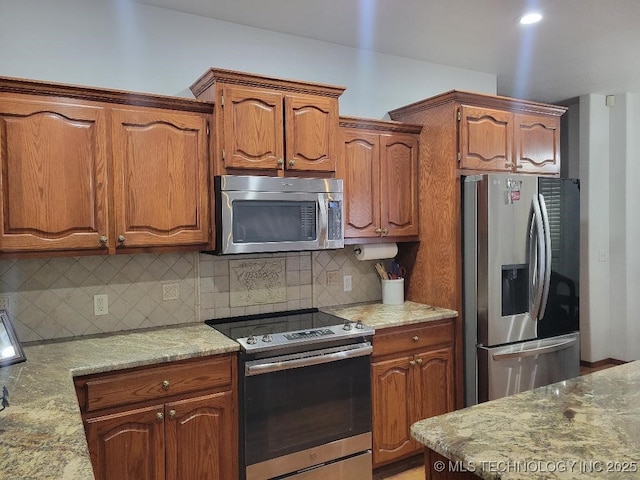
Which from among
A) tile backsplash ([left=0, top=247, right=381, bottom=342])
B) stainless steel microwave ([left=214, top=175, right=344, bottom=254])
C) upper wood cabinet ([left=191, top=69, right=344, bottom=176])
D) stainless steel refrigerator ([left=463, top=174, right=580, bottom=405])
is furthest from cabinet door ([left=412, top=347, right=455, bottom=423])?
upper wood cabinet ([left=191, top=69, right=344, bottom=176])

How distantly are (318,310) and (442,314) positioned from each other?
779mm

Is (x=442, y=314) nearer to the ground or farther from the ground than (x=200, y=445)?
farther from the ground

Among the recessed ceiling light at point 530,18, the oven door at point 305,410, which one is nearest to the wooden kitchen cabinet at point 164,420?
the oven door at point 305,410

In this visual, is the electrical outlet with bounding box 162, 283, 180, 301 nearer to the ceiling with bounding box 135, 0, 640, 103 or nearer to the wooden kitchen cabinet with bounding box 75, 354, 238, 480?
the wooden kitchen cabinet with bounding box 75, 354, 238, 480

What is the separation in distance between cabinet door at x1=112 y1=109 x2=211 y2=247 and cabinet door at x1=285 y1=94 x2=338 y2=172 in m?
0.47

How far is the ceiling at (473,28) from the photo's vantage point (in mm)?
2650

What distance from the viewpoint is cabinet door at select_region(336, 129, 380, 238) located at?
3.01m

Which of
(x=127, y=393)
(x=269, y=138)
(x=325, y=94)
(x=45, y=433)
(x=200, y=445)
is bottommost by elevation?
(x=200, y=445)

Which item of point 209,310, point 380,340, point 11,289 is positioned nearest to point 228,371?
point 209,310

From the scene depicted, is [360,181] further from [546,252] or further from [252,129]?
[546,252]

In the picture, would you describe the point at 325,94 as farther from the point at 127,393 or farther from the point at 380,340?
the point at 127,393

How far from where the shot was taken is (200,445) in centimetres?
226

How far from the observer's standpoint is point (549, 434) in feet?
4.00

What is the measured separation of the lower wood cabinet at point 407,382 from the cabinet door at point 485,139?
104cm
